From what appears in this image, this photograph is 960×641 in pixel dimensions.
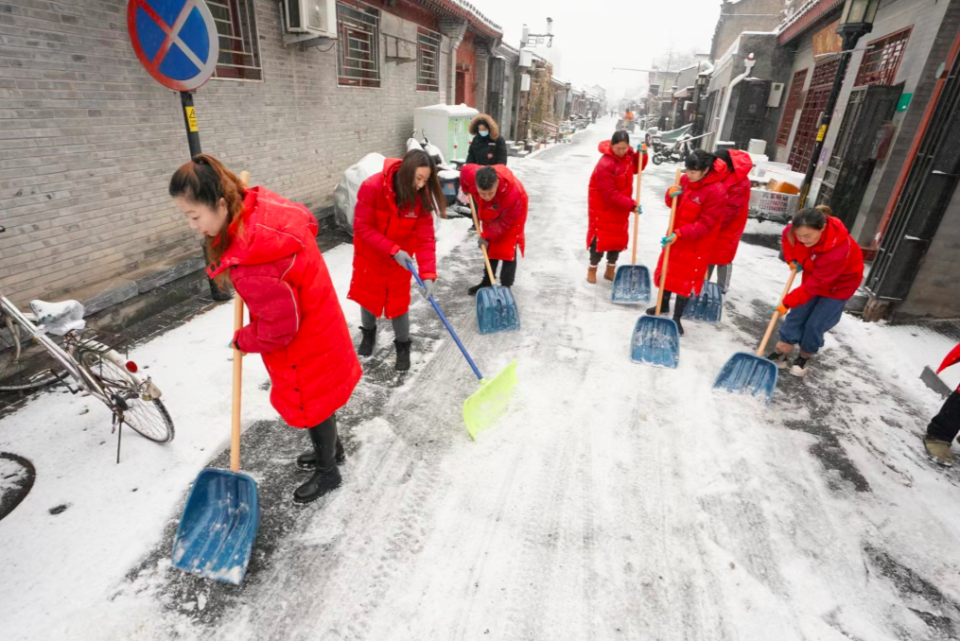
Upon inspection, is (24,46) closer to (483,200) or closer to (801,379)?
(483,200)

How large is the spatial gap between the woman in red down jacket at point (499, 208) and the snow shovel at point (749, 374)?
212 cm

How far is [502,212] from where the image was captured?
4266 mm

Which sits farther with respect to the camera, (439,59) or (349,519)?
(439,59)

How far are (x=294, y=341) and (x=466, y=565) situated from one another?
1257 millimetres

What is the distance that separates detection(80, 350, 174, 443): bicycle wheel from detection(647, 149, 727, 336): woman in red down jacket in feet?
12.4

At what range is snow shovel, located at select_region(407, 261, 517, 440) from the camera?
9.48 feet

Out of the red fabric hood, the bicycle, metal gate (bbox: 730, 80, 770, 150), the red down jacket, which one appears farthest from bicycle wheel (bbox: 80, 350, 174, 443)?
metal gate (bbox: 730, 80, 770, 150)

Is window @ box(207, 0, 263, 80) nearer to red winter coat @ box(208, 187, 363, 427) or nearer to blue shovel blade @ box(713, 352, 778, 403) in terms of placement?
red winter coat @ box(208, 187, 363, 427)

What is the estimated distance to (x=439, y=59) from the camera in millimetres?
11172

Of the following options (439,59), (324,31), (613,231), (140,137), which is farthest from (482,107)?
(140,137)

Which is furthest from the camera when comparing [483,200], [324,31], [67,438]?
[324,31]

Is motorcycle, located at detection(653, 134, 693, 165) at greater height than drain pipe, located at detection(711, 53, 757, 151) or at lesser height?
lesser

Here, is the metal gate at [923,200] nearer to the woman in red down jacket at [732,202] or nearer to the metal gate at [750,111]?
the woman in red down jacket at [732,202]

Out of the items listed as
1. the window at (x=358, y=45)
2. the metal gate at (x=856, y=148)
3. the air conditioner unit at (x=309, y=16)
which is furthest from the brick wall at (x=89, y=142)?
the metal gate at (x=856, y=148)
